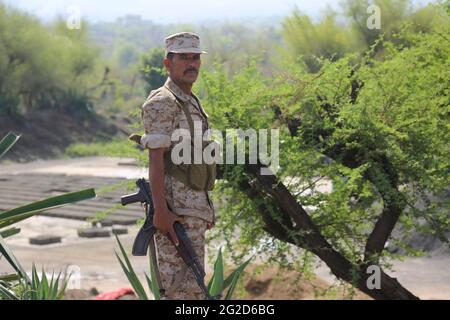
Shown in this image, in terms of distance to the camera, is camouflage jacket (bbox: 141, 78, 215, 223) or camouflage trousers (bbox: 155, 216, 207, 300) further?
camouflage trousers (bbox: 155, 216, 207, 300)

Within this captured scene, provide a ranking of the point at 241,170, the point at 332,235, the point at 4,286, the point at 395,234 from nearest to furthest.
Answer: the point at 4,286, the point at 241,170, the point at 332,235, the point at 395,234

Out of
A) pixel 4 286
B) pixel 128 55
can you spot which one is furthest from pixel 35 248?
pixel 128 55

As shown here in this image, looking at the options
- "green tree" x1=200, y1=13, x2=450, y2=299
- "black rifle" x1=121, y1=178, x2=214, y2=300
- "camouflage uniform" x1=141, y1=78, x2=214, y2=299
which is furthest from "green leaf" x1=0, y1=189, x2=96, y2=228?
"green tree" x1=200, y1=13, x2=450, y2=299

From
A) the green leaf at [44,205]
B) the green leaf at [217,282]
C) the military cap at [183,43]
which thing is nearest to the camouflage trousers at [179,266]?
the green leaf at [44,205]

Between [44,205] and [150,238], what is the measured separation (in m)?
0.59

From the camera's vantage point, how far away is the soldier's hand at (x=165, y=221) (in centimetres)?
478

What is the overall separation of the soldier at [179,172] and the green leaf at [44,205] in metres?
0.41

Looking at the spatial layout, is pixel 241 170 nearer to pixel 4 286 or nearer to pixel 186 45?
pixel 186 45

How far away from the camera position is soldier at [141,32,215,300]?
15.9ft

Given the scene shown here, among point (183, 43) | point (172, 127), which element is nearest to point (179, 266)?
point (172, 127)

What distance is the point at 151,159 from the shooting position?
4746 mm

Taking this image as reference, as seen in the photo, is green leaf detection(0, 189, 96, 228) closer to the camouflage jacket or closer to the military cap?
the camouflage jacket

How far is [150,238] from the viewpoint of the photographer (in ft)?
16.0
